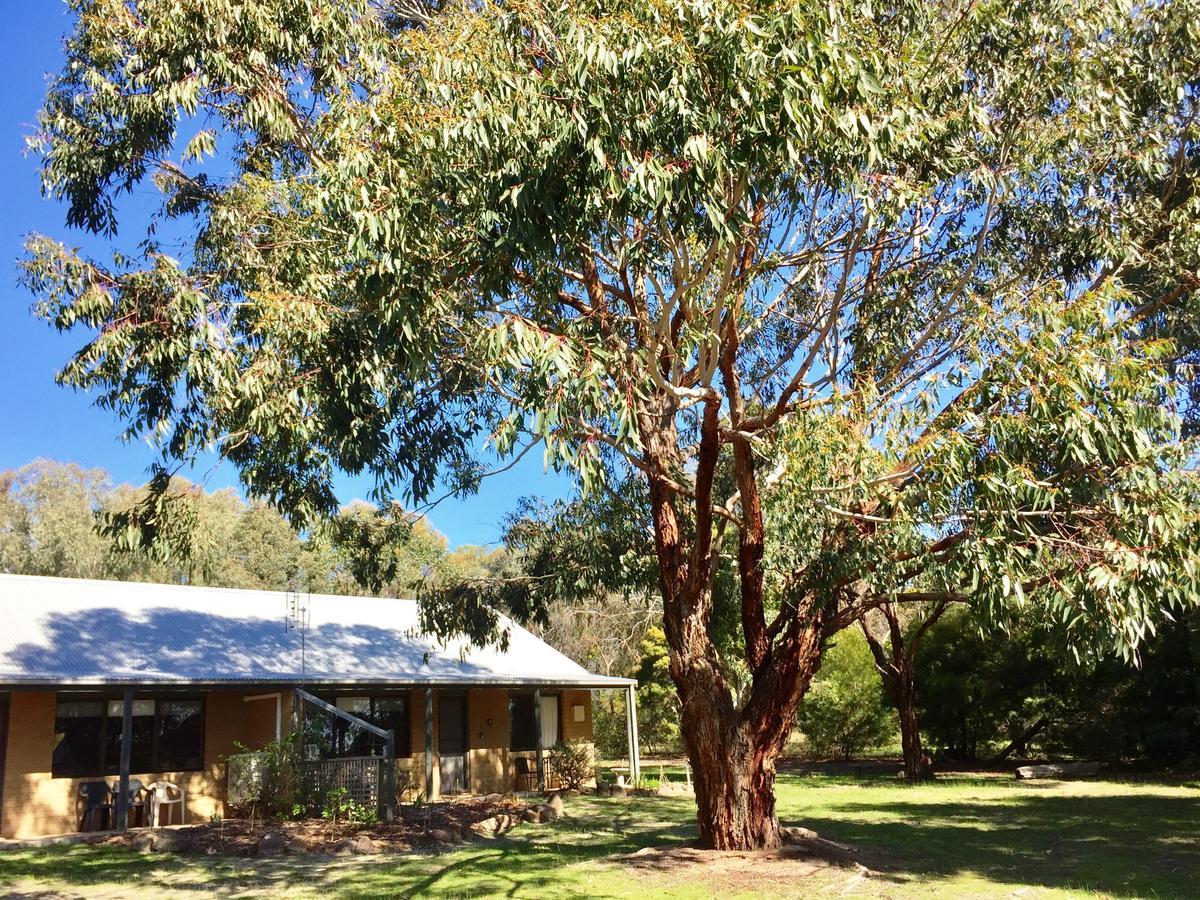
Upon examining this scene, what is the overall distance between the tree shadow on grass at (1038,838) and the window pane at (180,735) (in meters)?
11.2

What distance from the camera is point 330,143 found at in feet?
37.0

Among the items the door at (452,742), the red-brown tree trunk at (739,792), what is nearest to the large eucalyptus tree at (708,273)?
the red-brown tree trunk at (739,792)

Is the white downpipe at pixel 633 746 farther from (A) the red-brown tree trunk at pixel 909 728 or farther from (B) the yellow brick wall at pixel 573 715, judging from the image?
(A) the red-brown tree trunk at pixel 909 728

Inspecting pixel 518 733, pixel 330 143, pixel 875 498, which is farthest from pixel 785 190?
pixel 518 733

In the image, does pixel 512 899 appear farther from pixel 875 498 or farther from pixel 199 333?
pixel 199 333

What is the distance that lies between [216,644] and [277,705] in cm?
225

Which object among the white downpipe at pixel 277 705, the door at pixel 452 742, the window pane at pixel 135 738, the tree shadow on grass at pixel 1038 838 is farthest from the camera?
the door at pixel 452 742

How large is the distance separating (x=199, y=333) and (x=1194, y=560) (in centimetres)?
1022

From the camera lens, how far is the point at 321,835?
15383 mm

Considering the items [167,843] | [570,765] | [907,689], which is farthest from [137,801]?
[907,689]

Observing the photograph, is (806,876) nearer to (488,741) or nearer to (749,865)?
(749,865)

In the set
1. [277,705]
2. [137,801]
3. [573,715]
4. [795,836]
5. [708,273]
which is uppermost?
[708,273]

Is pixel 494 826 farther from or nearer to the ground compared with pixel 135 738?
nearer to the ground

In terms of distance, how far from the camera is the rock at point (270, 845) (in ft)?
46.0
